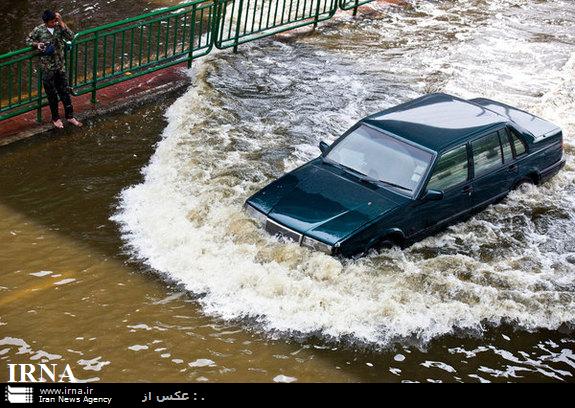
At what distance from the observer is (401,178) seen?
10.8 m

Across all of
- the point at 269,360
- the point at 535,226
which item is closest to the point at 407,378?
the point at 269,360

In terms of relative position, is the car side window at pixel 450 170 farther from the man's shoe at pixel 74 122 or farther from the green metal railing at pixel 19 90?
the green metal railing at pixel 19 90

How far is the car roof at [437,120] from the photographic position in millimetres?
11203

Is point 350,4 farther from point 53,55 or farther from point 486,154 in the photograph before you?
point 486,154

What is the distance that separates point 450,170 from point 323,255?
219 centimetres

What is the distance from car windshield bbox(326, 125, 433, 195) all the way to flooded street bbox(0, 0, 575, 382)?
0.88m

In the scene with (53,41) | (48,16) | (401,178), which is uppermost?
(48,16)

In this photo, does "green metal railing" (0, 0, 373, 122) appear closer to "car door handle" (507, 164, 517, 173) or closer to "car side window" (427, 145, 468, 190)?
"car side window" (427, 145, 468, 190)

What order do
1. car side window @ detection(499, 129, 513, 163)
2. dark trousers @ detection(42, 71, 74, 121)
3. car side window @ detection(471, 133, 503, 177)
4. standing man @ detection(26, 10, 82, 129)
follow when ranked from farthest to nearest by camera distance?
1. dark trousers @ detection(42, 71, 74, 121)
2. standing man @ detection(26, 10, 82, 129)
3. car side window @ detection(499, 129, 513, 163)
4. car side window @ detection(471, 133, 503, 177)

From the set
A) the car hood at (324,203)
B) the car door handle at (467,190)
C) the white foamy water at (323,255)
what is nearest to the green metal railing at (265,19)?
the white foamy water at (323,255)

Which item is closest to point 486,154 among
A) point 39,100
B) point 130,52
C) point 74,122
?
point 74,122

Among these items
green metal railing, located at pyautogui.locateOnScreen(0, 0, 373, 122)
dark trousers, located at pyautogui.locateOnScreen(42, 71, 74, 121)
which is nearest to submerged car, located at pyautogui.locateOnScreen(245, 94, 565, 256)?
dark trousers, located at pyautogui.locateOnScreen(42, 71, 74, 121)

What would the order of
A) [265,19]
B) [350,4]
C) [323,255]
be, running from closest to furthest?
[323,255] → [265,19] → [350,4]

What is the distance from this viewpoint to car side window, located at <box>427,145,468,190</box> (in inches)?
427
